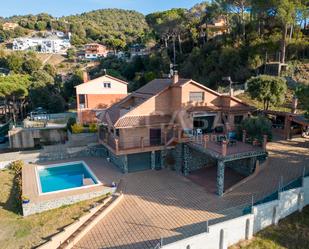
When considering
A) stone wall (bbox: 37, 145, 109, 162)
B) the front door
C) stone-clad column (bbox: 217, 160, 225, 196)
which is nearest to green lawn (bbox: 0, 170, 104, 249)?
the front door

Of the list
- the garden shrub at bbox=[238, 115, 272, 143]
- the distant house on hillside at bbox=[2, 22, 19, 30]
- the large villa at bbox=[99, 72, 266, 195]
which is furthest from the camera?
the distant house on hillside at bbox=[2, 22, 19, 30]

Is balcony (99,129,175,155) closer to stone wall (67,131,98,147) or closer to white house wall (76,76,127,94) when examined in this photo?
stone wall (67,131,98,147)

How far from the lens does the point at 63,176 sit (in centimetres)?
2145

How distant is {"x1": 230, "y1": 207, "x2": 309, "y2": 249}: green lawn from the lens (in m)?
12.2

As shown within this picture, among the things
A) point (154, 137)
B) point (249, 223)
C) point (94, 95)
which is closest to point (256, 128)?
point (154, 137)

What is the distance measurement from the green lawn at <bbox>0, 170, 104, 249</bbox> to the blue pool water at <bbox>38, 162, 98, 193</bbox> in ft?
8.09

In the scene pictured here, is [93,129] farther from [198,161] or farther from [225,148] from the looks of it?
[225,148]

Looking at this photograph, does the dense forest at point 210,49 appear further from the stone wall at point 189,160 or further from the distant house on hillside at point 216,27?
the stone wall at point 189,160

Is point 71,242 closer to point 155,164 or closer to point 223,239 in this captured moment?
Result: point 223,239

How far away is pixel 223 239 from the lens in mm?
11781

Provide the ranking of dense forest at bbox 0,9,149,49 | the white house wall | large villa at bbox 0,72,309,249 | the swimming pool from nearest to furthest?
large villa at bbox 0,72,309,249, the swimming pool, the white house wall, dense forest at bbox 0,9,149,49

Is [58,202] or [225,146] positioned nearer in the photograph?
[225,146]

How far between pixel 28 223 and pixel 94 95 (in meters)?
19.3

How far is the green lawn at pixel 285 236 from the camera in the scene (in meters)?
12.2
